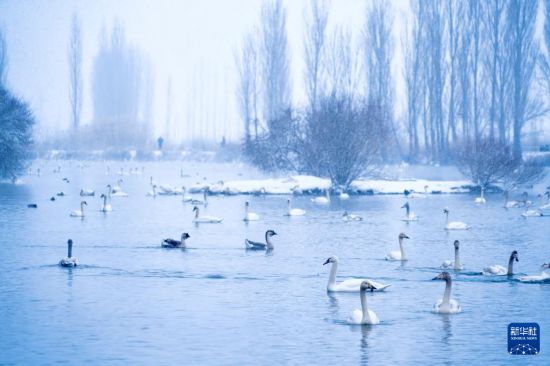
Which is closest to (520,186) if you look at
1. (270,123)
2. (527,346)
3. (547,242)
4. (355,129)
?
(355,129)

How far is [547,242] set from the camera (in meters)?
23.6

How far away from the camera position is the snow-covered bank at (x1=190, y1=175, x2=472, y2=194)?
43875 millimetres

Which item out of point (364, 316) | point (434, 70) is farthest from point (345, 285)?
point (434, 70)

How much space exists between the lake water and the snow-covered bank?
14.2 metres

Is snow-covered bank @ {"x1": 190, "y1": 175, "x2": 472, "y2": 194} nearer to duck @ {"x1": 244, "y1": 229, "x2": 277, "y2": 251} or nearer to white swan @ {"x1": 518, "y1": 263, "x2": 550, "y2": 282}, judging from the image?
duck @ {"x1": 244, "y1": 229, "x2": 277, "y2": 251}

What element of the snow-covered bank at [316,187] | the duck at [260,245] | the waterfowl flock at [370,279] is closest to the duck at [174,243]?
the waterfowl flock at [370,279]

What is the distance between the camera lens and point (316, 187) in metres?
44.1

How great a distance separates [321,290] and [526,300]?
330 centimetres

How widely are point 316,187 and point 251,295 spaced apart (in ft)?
92.6

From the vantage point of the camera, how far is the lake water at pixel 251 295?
39.7 feet

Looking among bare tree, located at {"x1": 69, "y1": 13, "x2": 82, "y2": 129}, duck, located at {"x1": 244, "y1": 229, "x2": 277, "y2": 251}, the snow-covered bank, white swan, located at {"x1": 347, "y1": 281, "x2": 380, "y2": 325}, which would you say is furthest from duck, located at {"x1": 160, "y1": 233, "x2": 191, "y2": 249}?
bare tree, located at {"x1": 69, "y1": 13, "x2": 82, "y2": 129}

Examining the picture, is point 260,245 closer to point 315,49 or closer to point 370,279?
point 370,279

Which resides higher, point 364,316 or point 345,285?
point 345,285

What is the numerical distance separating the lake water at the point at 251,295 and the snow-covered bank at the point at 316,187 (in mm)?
14219
